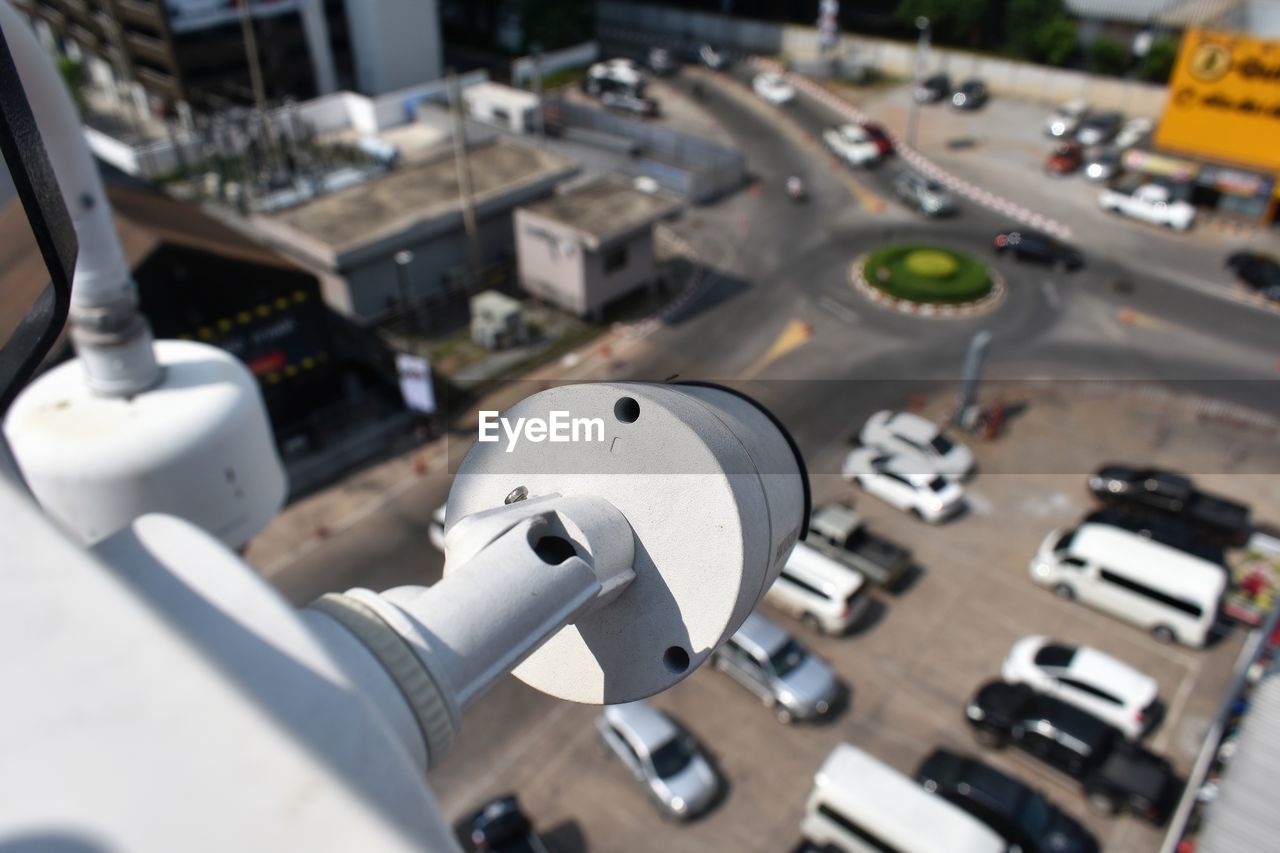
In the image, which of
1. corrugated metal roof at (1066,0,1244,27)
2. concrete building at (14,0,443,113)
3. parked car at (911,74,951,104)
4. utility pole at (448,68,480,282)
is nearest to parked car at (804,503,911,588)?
utility pole at (448,68,480,282)

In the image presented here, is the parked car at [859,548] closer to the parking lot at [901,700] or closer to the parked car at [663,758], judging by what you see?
the parking lot at [901,700]

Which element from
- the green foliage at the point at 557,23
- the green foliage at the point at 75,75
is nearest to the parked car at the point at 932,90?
the green foliage at the point at 557,23

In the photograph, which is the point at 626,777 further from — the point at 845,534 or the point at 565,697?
the point at 565,697

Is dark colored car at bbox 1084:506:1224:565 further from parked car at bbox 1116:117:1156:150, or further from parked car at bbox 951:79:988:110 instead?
parked car at bbox 951:79:988:110

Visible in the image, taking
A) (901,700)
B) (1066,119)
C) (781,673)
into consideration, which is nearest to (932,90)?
(1066,119)

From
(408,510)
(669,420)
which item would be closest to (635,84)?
(408,510)
